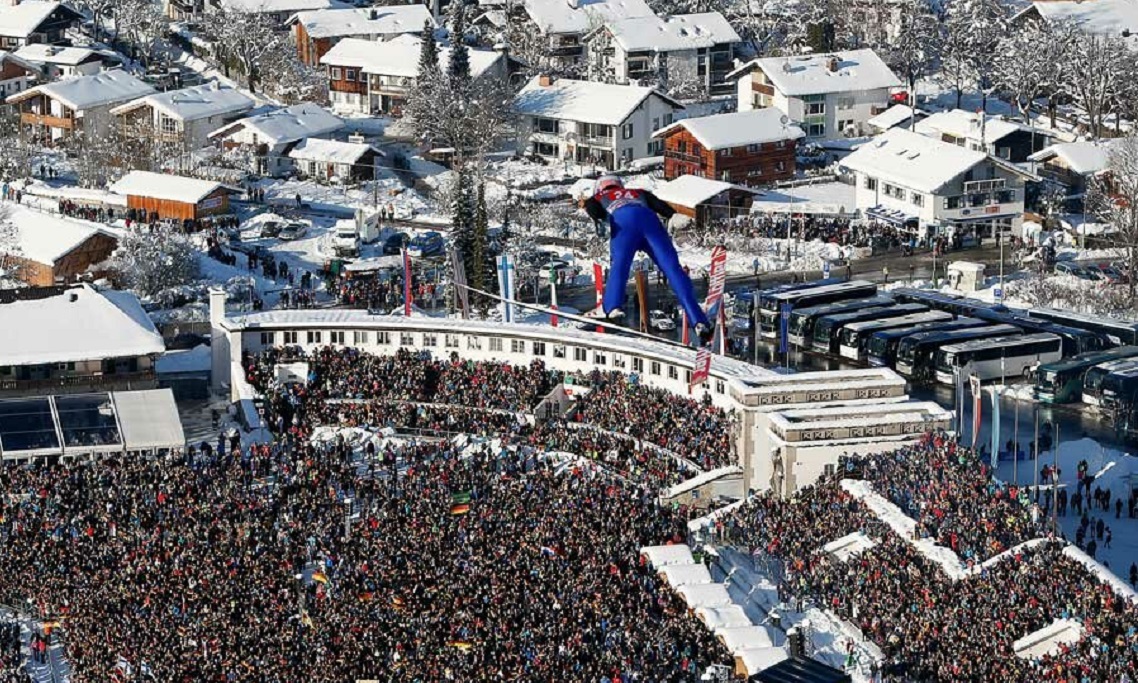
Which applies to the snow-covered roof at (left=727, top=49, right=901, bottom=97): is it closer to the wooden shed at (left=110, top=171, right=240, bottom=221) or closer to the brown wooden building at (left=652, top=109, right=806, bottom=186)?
the brown wooden building at (left=652, top=109, right=806, bottom=186)

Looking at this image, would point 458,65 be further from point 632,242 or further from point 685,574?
point 685,574

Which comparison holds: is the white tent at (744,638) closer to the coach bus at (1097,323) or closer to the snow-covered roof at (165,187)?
the coach bus at (1097,323)

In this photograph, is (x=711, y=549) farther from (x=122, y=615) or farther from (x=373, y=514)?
(x=122, y=615)

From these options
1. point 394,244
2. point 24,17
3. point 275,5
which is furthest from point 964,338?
point 24,17

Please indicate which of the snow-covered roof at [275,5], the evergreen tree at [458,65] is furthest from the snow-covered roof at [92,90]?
the snow-covered roof at [275,5]

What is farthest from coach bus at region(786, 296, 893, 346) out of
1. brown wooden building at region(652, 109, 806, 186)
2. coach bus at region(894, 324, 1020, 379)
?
brown wooden building at region(652, 109, 806, 186)

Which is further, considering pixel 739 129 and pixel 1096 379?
pixel 739 129

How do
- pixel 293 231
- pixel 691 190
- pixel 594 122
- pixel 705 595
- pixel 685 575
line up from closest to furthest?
pixel 705 595 → pixel 685 575 → pixel 293 231 → pixel 691 190 → pixel 594 122
